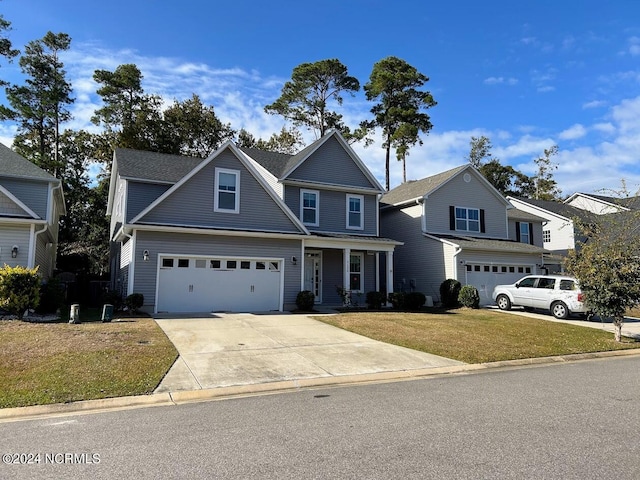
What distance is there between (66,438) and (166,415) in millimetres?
1230

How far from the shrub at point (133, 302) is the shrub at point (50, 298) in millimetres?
2290

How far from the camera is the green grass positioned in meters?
10.8

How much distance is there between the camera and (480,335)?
12.8 metres

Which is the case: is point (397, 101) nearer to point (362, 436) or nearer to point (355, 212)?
point (355, 212)

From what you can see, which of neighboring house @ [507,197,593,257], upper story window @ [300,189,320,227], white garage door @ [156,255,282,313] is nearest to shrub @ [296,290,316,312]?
white garage door @ [156,255,282,313]

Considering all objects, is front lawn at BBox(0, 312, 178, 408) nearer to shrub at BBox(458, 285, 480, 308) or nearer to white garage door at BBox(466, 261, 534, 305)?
shrub at BBox(458, 285, 480, 308)

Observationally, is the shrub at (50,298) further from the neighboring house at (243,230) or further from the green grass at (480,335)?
the green grass at (480,335)

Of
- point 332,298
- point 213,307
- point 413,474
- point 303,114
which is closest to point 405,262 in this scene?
point 332,298

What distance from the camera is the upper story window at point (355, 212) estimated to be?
22.3m

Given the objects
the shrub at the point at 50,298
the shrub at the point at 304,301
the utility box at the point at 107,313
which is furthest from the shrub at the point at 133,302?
the shrub at the point at 304,301

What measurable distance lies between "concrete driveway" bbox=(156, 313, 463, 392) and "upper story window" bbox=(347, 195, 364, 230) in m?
9.20

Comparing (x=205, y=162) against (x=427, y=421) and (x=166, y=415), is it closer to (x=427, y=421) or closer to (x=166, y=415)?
(x=166, y=415)

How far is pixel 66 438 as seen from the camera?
5.01 m

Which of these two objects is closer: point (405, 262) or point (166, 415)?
point (166, 415)
